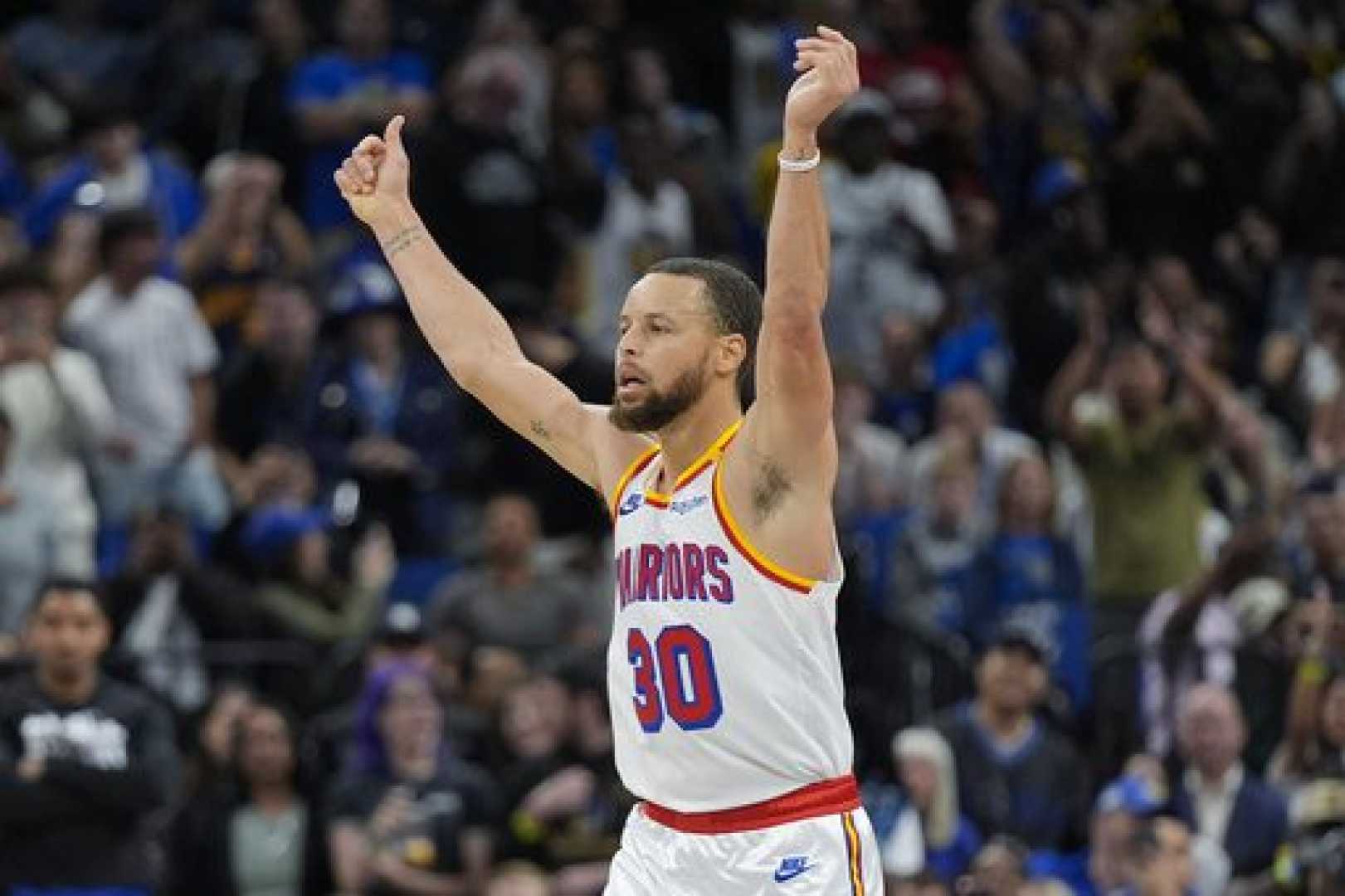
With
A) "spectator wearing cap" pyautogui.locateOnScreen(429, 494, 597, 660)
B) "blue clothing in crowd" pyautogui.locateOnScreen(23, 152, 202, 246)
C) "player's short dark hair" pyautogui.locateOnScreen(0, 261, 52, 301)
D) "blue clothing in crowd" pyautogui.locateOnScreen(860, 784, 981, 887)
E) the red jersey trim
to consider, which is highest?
"blue clothing in crowd" pyautogui.locateOnScreen(23, 152, 202, 246)

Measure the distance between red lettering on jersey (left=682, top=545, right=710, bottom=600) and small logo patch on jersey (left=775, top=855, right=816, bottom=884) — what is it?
0.68 m

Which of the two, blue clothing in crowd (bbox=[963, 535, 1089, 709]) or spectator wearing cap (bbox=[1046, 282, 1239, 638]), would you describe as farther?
spectator wearing cap (bbox=[1046, 282, 1239, 638])

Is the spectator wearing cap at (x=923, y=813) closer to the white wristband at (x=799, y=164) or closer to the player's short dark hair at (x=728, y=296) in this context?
the player's short dark hair at (x=728, y=296)

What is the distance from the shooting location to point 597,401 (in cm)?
1593

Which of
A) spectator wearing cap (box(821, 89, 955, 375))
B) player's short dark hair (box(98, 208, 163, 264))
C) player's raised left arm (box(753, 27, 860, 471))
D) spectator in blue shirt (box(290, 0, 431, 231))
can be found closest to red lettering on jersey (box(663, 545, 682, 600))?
player's raised left arm (box(753, 27, 860, 471))

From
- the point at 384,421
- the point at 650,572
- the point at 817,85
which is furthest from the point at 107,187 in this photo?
the point at 817,85

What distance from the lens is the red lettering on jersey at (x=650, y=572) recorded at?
8016mm

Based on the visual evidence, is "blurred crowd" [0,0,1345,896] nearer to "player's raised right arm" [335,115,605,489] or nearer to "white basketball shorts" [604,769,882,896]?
"player's raised right arm" [335,115,605,489]

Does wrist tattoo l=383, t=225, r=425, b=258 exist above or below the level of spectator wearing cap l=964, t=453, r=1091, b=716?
above

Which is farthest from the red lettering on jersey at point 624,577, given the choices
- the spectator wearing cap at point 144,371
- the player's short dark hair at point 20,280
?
the spectator wearing cap at point 144,371

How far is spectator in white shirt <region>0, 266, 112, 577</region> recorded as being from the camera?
14534 mm

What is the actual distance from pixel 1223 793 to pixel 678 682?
20.7 feet

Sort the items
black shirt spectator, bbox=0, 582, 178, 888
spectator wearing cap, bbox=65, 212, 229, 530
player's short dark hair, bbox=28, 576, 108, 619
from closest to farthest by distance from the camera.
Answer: black shirt spectator, bbox=0, 582, 178, 888 → player's short dark hair, bbox=28, 576, 108, 619 → spectator wearing cap, bbox=65, 212, 229, 530

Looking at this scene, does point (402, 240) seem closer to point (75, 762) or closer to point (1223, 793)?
point (75, 762)
